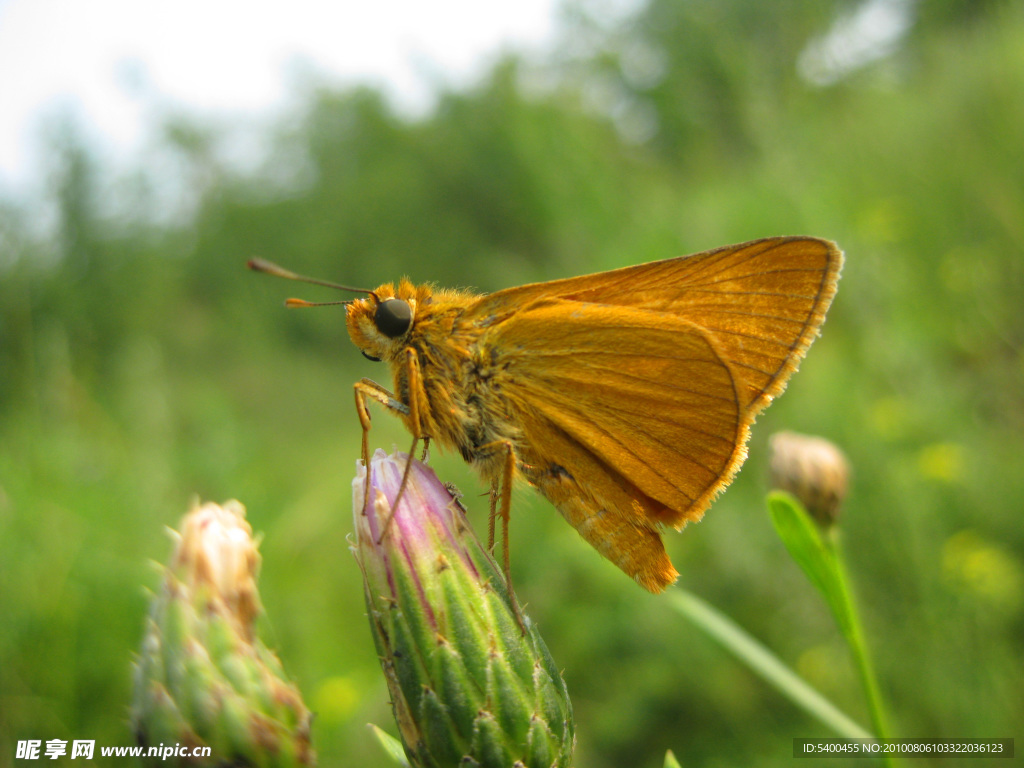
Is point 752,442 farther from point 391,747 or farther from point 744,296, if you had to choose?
point 391,747

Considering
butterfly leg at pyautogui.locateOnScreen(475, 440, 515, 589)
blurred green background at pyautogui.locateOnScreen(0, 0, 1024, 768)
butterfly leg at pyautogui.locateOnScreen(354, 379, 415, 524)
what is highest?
blurred green background at pyautogui.locateOnScreen(0, 0, 1024, 768)

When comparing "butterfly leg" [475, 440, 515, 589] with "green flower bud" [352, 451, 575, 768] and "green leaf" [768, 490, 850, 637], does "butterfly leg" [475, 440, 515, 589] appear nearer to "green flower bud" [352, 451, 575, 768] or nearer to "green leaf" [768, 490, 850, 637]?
"green flower bud" [352, 451, 575, 768]

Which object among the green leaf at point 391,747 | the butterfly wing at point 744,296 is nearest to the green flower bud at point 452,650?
the green leaf at point 391,747

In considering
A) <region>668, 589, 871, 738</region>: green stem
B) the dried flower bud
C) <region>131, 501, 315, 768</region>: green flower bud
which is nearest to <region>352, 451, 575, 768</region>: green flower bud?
<region>131, 501, 315, 768</region>: green flower bud

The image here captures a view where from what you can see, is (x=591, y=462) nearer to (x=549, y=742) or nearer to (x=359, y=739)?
(x=549, y=742)

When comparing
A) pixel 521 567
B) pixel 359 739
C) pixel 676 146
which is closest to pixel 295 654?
pixel 359 739

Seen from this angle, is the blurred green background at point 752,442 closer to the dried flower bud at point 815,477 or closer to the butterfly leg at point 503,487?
the butterfly leg at point 503,487
